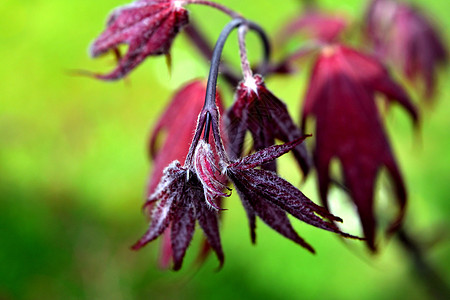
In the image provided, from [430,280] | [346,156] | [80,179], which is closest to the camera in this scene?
[346,156]

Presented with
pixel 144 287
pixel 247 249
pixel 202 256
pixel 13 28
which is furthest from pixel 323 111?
pixel 13 28

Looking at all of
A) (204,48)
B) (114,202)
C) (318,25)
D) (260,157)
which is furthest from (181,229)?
(114,202)

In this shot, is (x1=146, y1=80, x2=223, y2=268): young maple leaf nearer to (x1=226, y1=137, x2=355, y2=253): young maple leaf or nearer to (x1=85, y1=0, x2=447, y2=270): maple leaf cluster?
(x1=85, y1=0, x2=447, y2=270): maple leaf cluster

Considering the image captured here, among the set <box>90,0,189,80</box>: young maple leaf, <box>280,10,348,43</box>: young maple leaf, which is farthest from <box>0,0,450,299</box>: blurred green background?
<box>90,0,189,80</box>: young maple leaf

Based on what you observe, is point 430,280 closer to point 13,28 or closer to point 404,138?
point 404,138

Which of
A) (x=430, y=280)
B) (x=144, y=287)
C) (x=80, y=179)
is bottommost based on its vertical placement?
(x=144, y=287)

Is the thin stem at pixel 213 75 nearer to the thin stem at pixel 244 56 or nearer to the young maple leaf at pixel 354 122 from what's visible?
the thin stem at pixel 244 56

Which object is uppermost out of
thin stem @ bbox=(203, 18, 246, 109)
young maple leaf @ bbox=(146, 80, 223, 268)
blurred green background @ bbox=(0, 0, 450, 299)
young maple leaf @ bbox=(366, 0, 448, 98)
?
thin stem @ bbox=(203, 18, 246, 109)
